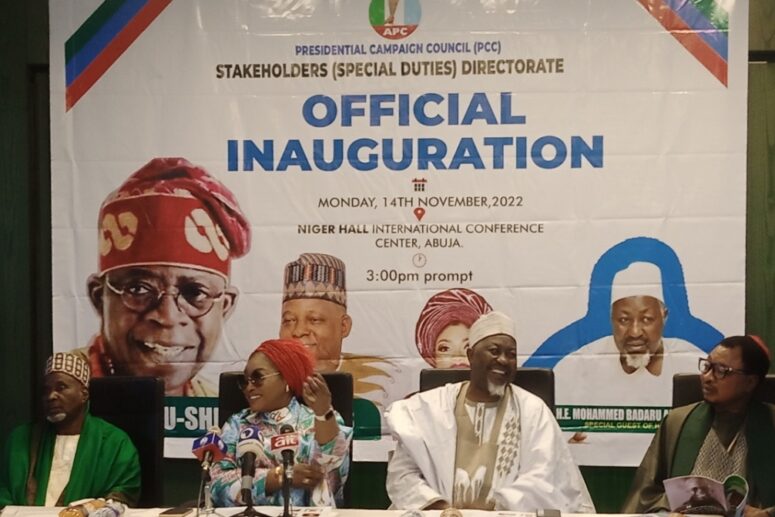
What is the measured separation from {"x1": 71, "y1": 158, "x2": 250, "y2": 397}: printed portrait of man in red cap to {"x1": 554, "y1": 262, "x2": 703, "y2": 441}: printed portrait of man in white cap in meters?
1.63

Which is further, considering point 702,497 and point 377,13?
point 377,13

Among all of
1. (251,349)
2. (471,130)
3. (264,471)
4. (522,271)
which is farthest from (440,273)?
(264,471)

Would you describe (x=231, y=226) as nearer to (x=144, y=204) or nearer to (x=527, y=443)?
(x=144, y=204)

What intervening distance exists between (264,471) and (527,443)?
3.18 ft

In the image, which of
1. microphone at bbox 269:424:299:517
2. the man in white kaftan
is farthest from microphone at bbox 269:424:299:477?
the man in white kaftan

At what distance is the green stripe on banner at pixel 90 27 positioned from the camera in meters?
4.46

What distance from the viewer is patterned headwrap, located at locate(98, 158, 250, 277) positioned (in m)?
4.45

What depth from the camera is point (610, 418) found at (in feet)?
14.3

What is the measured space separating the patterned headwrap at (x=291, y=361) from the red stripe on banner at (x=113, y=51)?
1.65m

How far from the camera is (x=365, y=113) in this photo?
14.4 ft

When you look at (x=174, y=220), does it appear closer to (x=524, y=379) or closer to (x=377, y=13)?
(x=377, y=13)

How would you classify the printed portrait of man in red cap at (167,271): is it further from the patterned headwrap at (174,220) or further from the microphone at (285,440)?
the microphone at (285,440)

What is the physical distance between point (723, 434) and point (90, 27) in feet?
10.8

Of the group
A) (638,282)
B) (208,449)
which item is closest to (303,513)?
(208,449)
